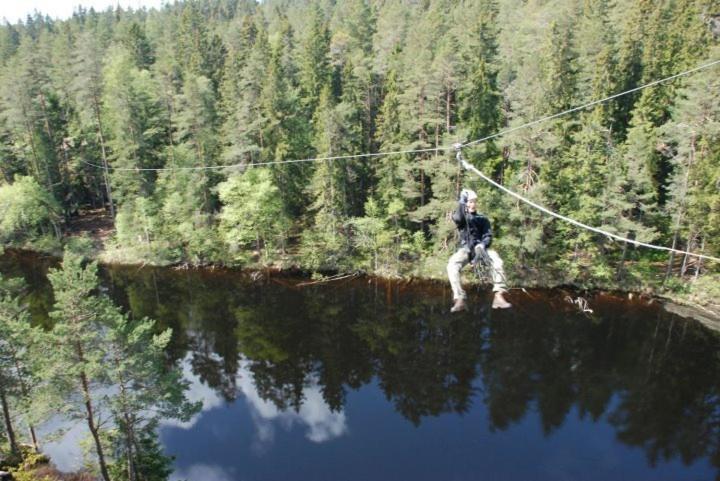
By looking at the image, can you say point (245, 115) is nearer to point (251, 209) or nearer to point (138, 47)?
point (251, 209)

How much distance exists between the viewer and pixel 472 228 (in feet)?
30.9

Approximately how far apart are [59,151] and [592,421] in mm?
45379

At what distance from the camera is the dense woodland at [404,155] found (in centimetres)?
2991

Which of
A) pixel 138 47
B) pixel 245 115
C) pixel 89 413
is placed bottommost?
pixel 89 413

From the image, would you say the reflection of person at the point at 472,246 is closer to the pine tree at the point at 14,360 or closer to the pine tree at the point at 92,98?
the pine tree at the point at 14,360

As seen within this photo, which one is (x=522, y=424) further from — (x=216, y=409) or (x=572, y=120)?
(x=572, y=120)

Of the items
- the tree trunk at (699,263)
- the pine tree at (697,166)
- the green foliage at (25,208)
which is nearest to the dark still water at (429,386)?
the tree trunk at (699,263)

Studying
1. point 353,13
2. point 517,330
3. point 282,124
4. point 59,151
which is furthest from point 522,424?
point 353,13

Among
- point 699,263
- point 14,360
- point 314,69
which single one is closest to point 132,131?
point 314,69

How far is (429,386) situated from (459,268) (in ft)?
50.9

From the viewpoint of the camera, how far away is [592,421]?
2095 centimetres

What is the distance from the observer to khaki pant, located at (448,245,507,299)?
9000mm

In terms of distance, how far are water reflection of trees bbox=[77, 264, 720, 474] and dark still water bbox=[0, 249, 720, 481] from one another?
0.09 m

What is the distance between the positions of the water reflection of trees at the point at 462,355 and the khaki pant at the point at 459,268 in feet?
45.5
